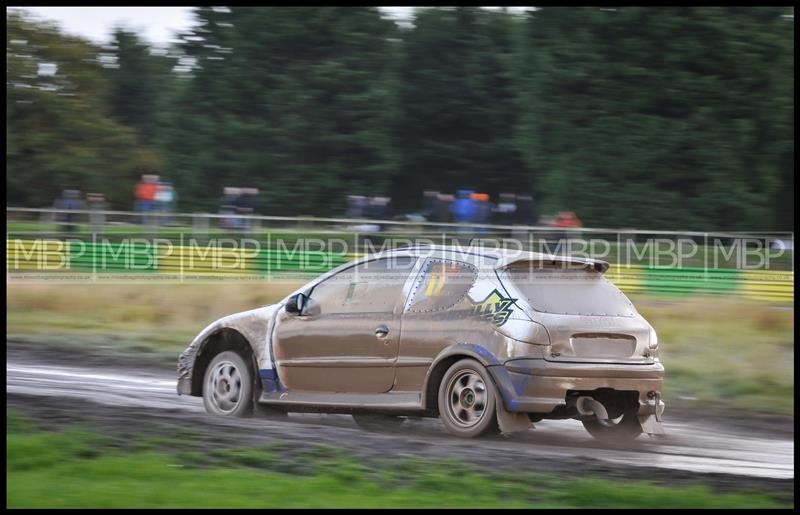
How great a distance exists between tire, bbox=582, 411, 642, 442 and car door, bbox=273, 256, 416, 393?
173cm

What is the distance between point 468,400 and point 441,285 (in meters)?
0.90

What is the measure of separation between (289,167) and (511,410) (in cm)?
3338

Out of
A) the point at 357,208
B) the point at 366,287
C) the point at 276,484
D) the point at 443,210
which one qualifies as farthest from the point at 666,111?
the point at 276,484

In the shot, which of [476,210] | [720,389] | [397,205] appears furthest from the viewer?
[397,205]

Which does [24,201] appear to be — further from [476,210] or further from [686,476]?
[686,476]

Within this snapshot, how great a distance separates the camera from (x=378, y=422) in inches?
401

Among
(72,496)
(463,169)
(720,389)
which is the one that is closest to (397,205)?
(463,169)

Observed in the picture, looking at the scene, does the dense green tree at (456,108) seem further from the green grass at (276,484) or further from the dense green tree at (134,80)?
the green grass at (276,484)

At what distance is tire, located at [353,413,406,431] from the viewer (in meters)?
9.95

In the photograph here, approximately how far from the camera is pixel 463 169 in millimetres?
44625

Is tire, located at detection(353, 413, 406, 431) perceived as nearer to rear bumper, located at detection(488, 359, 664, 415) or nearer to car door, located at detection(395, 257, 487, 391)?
car door, located at detection(395, 257, 487, 391)

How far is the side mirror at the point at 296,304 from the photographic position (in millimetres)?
9641

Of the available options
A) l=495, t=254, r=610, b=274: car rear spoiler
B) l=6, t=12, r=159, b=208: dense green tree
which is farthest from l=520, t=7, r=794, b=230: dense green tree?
l=495, t=254, r=610, b=274: car rear spoiler

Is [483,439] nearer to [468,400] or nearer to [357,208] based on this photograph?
[468,400]
